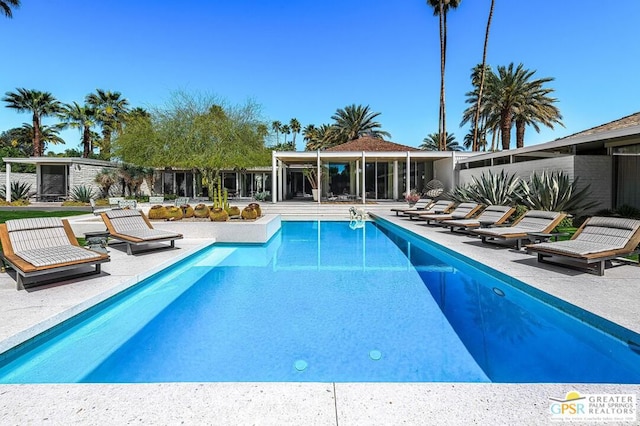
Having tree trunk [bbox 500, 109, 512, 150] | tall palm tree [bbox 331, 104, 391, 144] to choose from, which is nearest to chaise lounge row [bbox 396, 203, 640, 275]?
tree trunk [bbox 500, 109, 512, 150]

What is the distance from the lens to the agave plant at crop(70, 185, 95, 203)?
81.8 ft

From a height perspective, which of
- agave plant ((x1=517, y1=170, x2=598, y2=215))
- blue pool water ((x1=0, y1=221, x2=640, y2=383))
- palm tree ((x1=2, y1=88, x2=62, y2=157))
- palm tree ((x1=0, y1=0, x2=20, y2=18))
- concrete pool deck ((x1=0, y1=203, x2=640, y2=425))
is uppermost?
palm tree ((x1=0, y1=0, x2=20, y2=18))

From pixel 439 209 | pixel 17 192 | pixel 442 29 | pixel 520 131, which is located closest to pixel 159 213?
pixel 439 209

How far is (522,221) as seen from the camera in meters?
8.53

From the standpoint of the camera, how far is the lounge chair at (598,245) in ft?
18.2

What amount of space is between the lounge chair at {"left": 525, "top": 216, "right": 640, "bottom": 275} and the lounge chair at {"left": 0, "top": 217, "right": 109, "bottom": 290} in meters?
7.32

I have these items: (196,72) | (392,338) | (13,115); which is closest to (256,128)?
(196,72)

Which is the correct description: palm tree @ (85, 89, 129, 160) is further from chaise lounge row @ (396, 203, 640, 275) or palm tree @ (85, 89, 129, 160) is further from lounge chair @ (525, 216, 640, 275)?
lounge chair @ (525, 216, 640, 275)

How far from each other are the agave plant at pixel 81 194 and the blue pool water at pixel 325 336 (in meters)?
23.0

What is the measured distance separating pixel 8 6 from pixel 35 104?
1408cm

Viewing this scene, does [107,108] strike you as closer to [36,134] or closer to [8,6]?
[36,134]

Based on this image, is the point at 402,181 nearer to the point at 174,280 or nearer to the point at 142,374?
the point at 174,280

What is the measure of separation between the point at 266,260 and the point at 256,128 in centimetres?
858

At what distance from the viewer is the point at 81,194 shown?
984 inches
